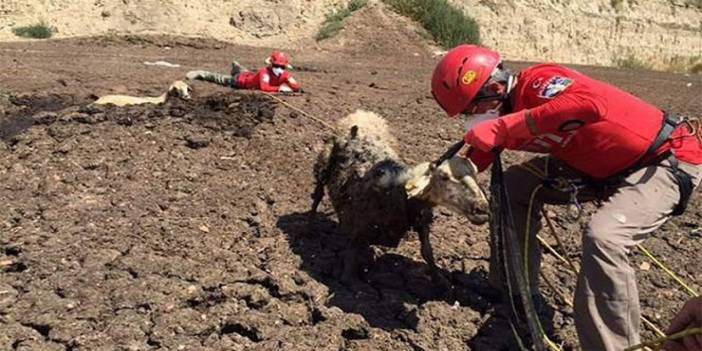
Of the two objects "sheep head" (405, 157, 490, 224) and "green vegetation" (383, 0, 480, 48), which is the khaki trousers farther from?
"green vegetation" (383, 0, 480, 48)

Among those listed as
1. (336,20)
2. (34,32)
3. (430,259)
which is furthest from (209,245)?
(336,20)

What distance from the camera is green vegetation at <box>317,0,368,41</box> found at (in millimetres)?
18172

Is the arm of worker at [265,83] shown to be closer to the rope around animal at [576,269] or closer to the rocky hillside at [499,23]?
the rope around animal at [576,269]

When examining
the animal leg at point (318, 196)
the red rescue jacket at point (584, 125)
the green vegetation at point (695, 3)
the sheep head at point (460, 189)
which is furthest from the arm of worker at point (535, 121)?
the green vegetation at point (695, 3)

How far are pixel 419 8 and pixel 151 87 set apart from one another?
12.6m

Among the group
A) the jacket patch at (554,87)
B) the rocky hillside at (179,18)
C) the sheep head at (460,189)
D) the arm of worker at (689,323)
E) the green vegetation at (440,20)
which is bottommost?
the rocky hillside at (179,18)

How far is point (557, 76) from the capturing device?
385 centimetres

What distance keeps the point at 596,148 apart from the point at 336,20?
1553 cm

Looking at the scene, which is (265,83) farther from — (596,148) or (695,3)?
(695,3)

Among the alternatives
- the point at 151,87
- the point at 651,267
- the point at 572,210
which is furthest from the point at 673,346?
the point at 151,87

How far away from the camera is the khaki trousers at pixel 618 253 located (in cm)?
355

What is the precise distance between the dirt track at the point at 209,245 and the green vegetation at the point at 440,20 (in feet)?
38.8

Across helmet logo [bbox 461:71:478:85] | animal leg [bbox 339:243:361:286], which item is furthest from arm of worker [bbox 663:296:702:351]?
animal leg [bbox 339:243:361:286]

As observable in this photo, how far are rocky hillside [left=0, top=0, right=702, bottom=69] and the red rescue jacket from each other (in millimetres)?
14016
